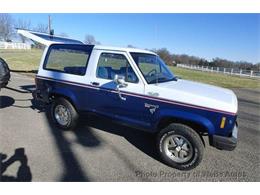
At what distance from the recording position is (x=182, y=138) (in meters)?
4.45

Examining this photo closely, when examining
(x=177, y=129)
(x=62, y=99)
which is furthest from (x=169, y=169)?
(x=62, y=99)

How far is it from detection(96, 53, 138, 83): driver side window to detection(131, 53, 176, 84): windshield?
20 cm

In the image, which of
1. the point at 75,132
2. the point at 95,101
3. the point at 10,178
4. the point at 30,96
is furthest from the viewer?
the point at 30,96

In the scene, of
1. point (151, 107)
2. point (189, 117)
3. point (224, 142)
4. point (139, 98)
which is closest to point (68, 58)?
point (139, 98)

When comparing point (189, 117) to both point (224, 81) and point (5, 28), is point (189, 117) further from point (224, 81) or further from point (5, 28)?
point (5, 28)

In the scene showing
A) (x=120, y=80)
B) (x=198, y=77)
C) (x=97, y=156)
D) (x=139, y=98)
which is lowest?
(x=97, y=156)

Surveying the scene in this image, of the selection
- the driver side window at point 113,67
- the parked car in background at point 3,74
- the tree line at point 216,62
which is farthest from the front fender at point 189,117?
the tree line at point 216,62

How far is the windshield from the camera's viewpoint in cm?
497

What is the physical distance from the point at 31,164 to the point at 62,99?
200 cm

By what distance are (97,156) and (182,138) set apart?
1544mm

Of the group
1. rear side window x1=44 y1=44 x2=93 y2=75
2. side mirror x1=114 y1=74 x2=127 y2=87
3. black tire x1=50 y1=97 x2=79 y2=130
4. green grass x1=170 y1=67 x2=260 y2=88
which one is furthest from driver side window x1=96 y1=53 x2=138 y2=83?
green grass x1=170 y1=67 x2=260 y2=88

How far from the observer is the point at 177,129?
4.41m

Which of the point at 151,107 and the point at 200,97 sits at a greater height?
the point at 200,97

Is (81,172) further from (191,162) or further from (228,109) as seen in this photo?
(228,109)
